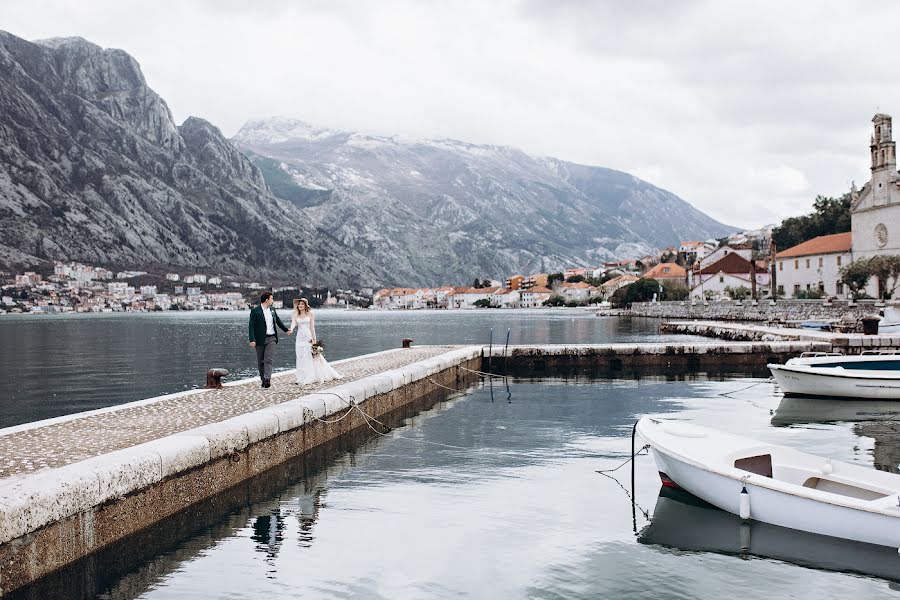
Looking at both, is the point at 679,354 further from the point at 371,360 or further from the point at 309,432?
the point at 309,432

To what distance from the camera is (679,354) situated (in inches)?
1507

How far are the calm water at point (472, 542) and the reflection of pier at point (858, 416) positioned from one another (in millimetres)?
417

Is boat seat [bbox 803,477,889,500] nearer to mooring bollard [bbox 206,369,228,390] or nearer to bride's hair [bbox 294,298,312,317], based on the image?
bride's hair [bbox 294,298,312,317]

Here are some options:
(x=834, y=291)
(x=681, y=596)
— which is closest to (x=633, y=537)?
(x=681, y=596)

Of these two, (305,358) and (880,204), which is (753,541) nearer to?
(305,358)

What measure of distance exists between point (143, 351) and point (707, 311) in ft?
259

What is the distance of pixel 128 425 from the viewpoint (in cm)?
1451

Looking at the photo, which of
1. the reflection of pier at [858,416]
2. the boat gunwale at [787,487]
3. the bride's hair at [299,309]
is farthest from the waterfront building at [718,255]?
the boat gunwale at [787,487]

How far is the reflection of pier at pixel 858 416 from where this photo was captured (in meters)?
19.5

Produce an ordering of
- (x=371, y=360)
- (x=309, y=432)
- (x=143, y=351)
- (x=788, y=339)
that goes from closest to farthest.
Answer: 1. (x=309, y=432)
2. (x=371, y=360)
3. (x=788, y=339)
4. (x=143, y=351)

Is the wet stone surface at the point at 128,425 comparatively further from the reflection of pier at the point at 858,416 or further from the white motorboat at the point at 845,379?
the white motorboat at the point at 845,379

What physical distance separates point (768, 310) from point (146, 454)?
93.3 m

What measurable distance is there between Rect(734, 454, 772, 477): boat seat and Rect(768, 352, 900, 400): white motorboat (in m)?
14.7

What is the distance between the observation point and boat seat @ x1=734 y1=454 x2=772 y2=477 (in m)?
12.3
